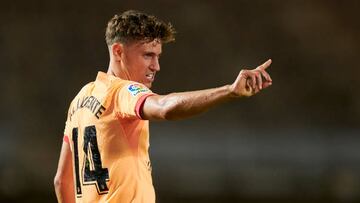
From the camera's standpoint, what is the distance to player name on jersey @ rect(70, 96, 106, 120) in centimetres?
266

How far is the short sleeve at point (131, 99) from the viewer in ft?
7.70

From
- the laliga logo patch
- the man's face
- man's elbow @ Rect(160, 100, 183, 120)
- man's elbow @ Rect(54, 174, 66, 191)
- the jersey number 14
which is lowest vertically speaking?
man's elbow @ Rect(54, 174, 66, 191)

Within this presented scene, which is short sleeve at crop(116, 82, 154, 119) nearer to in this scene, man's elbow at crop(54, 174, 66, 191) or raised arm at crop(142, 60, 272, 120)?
raised arm at crop(142, 60, 272, 120)

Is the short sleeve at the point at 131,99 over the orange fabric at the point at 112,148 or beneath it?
over

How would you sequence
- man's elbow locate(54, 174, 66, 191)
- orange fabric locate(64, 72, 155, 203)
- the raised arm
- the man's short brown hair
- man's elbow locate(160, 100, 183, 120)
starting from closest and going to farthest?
the raised arm
man's elbow locate(160, 100, 183, 120)
orange fabric locate(64, 72, 155, 203)
the man's short brown hair
man's elbow locate(54, 174, 66, 191)

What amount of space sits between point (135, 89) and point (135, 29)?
1.50 feet

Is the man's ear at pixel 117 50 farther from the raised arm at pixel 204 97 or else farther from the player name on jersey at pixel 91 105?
the raised arm at pixel 204 97

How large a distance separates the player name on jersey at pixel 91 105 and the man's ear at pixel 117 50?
21cm

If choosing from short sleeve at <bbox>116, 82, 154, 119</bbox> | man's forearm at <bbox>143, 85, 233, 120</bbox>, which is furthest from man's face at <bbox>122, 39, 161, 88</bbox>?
man's forearm at <bbox>143, 85, 233, 120</bbox>

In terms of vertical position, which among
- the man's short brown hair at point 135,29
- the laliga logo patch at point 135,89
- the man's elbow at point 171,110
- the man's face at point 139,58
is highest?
the man's short brown hair at point 135,29

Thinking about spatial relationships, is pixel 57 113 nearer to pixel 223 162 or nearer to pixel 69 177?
pixel 223 162

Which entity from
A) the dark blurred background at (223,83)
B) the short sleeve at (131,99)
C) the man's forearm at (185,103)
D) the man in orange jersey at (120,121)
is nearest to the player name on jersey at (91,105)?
the man in orange jersey at (120,121)

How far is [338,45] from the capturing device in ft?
22.4

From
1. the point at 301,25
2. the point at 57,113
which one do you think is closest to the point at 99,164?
the point at 57,113
